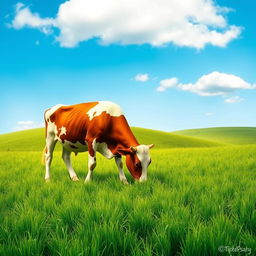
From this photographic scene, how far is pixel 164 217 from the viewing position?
3891mm

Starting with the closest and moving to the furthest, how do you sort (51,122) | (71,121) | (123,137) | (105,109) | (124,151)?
(124,151), (123,137), (105,109), (71,121), (51,122)

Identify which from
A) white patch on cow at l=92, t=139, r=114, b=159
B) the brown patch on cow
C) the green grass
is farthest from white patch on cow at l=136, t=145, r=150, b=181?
white patch on cow at l=92, t=139, r=114, b=159

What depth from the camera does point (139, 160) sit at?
21.5 ft

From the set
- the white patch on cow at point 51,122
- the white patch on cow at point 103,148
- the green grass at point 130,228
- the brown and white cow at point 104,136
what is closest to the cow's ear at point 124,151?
the brown and white cow at point 104,136

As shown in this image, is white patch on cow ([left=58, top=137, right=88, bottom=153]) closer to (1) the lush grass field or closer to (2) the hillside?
(1) the lush grass field

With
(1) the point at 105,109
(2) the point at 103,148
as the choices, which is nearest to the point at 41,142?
(2) the point at 103,148

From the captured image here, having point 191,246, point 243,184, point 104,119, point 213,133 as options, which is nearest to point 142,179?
point 104,119

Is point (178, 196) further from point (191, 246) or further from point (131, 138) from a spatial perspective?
point (131, 138)

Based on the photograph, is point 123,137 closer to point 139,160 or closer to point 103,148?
point 103,148

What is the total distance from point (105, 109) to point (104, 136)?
770mm

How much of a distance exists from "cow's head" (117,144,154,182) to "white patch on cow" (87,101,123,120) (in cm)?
128

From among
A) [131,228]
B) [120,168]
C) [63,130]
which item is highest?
[63,130]

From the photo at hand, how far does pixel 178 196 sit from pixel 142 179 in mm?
1658

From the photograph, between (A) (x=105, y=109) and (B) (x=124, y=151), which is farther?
(A) (x=105, y=109)
